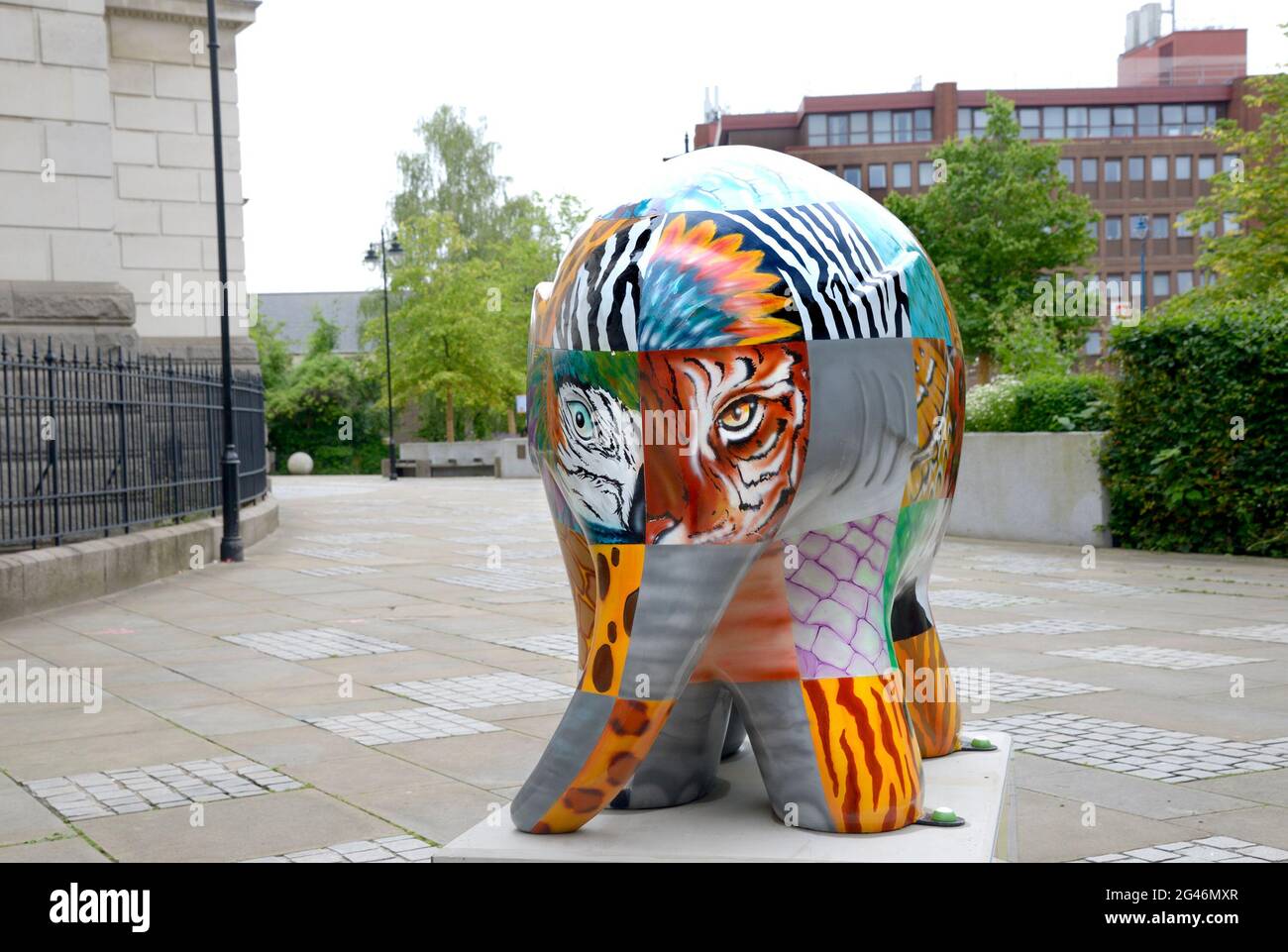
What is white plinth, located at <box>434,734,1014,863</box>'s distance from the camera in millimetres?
3098

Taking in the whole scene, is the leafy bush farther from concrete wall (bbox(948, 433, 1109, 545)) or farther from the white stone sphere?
the white stone sphere

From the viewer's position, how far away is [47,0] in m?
13.8

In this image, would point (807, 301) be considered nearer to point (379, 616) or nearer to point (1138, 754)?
point (1138, 754)

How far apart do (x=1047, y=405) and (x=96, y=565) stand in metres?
10.7

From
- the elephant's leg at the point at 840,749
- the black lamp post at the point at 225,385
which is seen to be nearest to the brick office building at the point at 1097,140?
the black lamp post at the point at 225,385

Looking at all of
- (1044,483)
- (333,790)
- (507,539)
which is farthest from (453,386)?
(333,790)

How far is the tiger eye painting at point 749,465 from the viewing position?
2.99 metres

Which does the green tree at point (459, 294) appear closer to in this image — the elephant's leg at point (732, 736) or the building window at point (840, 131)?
the building window at point (840, 131)

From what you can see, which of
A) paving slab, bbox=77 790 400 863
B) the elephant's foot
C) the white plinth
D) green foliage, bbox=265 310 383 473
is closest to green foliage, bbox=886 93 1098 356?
green foliage, bbox=265 310 383 473

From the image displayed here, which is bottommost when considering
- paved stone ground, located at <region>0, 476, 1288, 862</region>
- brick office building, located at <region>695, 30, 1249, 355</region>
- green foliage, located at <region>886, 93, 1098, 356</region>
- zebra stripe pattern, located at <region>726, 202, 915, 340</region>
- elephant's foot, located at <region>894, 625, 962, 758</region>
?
paved stone ground, located at <region>0, 476, 1288, 862</region>

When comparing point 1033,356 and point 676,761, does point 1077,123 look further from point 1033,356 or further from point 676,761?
point 676,761

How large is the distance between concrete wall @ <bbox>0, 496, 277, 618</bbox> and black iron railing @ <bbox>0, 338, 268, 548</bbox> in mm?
255

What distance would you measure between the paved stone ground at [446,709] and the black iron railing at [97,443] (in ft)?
3.06
